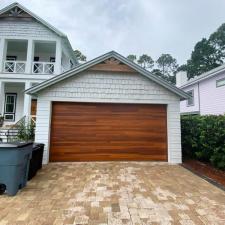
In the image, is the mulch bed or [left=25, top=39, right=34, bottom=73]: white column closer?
the mulch bed

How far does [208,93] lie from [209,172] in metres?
9.03

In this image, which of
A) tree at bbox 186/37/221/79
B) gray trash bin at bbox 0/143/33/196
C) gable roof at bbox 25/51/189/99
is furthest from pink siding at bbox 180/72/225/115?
tree at bbox 186/37/221/79

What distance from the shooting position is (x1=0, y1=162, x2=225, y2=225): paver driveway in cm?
303

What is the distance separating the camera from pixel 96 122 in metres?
7.43

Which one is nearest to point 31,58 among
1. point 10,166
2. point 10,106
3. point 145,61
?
point 10,106

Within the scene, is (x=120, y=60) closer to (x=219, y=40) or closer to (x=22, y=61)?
(x=22, y=61)

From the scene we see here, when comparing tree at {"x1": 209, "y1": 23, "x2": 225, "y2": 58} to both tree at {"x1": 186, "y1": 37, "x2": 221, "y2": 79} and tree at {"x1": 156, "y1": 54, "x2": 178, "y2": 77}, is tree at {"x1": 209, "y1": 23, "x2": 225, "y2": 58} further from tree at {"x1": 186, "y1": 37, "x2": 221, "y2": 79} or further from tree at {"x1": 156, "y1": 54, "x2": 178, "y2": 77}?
tree at {"x1": 156, "y1": 54, "x2": 178, "y2": 77}

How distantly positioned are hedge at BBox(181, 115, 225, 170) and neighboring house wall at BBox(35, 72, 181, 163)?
87 centimetres

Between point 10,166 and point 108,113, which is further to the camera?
point 108,113

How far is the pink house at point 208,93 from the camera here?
1220 centimetres

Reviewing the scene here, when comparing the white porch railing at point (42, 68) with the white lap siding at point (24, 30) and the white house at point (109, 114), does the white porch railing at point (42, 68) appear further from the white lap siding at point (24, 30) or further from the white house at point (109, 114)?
the white house at point (109, 114)

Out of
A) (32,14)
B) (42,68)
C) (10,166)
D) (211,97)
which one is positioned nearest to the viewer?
(10,166)

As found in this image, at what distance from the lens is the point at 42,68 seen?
13305 millimetres

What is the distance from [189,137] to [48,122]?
6.22 meters
